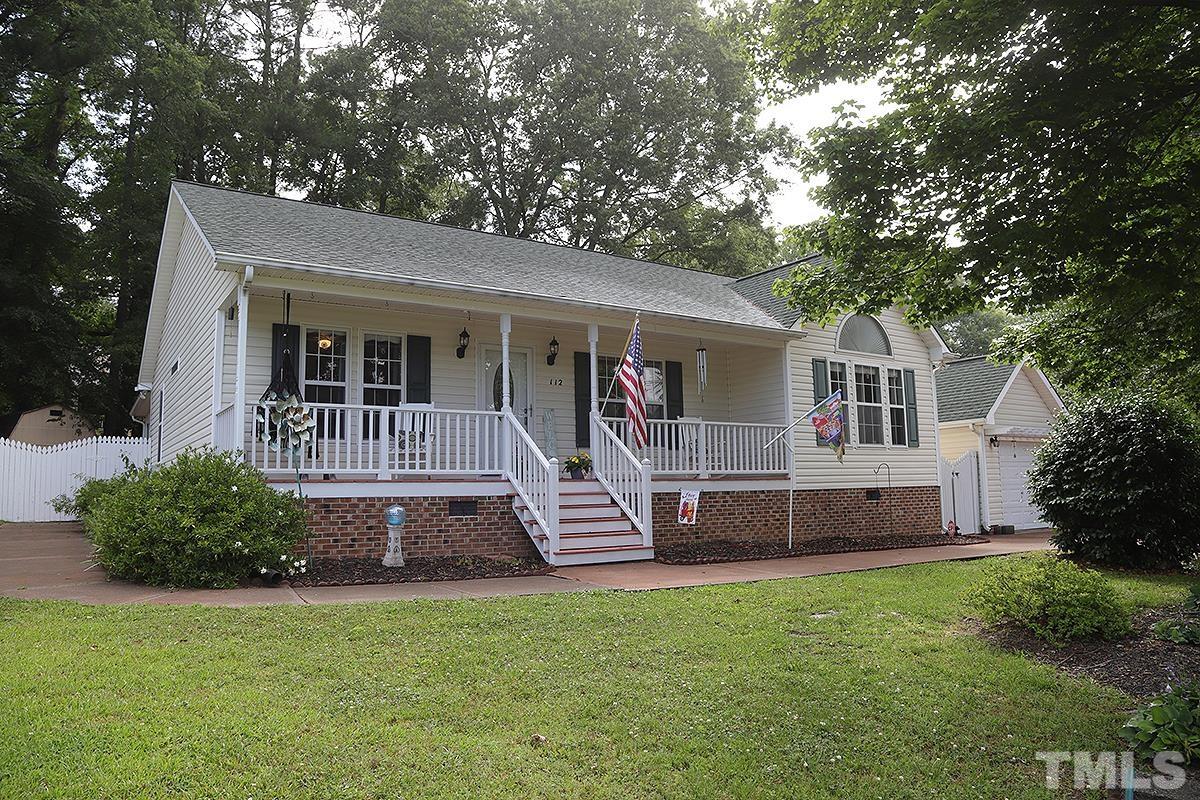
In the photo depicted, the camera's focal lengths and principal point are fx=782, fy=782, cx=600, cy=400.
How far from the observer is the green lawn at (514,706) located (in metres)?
3.43

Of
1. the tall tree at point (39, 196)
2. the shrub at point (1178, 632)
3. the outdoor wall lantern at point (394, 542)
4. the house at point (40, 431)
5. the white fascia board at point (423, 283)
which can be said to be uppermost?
the tall tree at point (39, 196)

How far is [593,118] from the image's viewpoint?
2847cm

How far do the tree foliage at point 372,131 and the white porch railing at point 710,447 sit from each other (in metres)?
18.1

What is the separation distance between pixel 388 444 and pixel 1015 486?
1571cm

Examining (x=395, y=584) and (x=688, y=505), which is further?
(x=688, y=505)

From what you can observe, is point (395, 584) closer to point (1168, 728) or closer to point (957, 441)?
point (1168, 728)

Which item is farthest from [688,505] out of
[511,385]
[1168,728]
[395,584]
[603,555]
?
[1168,728]

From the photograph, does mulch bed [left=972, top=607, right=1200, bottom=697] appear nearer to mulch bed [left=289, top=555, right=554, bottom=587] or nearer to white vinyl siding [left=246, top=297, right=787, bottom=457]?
mulch bed [left=289, top=555, right=554, bottom=587]

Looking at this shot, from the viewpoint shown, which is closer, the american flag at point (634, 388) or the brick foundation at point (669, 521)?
the brick foundation at point (669, 521)

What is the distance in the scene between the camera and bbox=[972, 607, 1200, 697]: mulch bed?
201 inches

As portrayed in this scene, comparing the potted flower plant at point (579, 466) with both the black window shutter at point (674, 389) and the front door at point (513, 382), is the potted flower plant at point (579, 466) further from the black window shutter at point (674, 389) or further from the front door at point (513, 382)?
the black window shutter at point (674, 389)

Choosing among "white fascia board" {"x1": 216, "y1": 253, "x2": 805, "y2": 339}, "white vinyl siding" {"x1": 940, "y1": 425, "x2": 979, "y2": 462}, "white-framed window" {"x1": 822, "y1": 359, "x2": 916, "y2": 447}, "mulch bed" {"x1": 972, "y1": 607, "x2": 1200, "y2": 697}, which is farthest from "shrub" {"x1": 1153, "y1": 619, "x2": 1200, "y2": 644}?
"white vinyl siding" {"x1": 940, "y1": 425, "x2": 979, "y2": 462}

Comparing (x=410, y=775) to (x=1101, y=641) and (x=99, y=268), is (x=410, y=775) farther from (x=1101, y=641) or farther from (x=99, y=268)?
(x=99, y=268)

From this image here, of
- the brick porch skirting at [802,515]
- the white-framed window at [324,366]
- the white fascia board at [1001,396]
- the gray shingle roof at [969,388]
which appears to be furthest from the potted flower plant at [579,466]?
the white fascia board at [1001,396]
